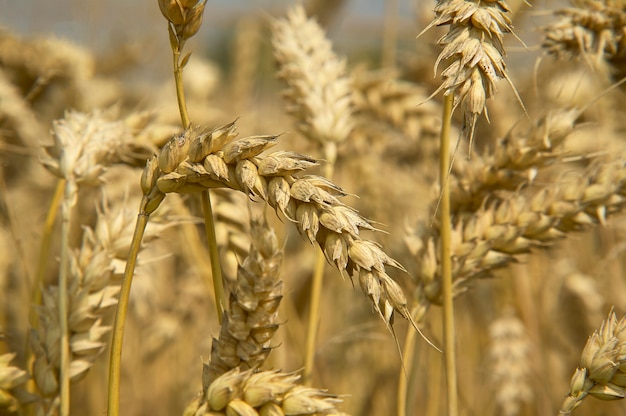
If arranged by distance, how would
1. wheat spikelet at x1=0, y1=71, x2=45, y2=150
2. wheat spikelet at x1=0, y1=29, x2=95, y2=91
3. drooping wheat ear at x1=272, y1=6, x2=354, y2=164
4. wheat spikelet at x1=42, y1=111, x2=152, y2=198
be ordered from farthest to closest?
wheat spikelet at x1=0, y1=29, x2=95, y2=91
wheat spikelet at x1=0, y1=71, x2=45, y2=150
drooping wheat ear at x1=272, y1=6, x2=354, y2=164
wheat spikelet at x1=42, y1=111, x2=152, y2=198

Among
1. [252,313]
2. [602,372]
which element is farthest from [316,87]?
[602,372]

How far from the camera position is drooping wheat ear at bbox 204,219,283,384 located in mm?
731

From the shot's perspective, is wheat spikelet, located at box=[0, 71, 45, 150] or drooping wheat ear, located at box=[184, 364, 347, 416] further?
wheat spikelet, located at box=[0, 71, 45, 150]

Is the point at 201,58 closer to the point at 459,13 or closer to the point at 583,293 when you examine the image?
the point at 583,293

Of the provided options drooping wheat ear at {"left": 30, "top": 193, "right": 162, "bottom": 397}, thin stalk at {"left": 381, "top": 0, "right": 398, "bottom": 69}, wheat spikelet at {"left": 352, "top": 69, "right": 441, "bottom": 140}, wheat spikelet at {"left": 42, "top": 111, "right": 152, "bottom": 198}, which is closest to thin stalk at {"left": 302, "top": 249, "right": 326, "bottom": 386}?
drooping wheat ear at {"left": 30, "top": 193, "right": 162, "bottom": 397}

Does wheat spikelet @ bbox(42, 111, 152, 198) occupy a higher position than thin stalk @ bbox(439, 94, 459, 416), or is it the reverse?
wheat spikelet @ bbox(42, 111, 152, 198)

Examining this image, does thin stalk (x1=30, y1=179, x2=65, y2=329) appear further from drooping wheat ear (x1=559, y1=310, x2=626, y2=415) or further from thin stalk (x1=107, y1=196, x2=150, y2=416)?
drooping wheat ear (x1=559, y1=310, x2=626, y2=415)

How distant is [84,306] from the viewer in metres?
0.92

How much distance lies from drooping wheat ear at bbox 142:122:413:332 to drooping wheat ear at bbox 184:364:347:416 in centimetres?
12

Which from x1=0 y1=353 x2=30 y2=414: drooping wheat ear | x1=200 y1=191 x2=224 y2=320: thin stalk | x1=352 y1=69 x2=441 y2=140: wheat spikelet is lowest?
x1=0 y1=353 x2=30 y2=414: drooping wheat ear

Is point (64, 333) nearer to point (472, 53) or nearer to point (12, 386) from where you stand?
point (12, 386)

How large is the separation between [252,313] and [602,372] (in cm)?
40

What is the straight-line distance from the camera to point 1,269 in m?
1.61

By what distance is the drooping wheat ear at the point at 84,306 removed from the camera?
0.91m
